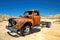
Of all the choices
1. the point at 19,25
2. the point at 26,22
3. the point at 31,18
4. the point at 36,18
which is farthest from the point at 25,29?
the point at 36,18

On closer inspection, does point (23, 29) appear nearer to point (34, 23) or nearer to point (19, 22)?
point (19, 22)

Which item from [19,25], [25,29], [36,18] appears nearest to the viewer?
[19,25]

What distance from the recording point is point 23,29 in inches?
388

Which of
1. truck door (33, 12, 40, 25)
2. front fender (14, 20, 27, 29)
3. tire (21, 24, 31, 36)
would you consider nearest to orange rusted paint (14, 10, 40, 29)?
truck door (33, 12, 40, 25)

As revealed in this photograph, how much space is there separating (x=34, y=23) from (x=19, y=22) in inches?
83.0

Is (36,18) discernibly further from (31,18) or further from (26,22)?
(26,22)

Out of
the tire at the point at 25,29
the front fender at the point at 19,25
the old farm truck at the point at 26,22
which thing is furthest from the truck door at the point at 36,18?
the front fender at the point at 19,25

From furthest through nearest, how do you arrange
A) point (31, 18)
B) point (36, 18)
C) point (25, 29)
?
point (36, 18)
point (31, 18)
point (25, 29)

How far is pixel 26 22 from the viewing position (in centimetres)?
1011

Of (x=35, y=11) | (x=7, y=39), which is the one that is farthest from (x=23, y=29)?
(x=35, y=11)

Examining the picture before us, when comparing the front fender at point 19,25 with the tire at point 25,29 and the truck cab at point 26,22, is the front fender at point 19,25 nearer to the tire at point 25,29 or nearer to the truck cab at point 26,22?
the truck cab at point 26,22

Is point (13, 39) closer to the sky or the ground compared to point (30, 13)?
closer to the ground

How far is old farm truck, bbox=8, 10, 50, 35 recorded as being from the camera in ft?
31.6

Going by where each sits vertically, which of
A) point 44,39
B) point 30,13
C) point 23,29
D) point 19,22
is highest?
point 30,13
